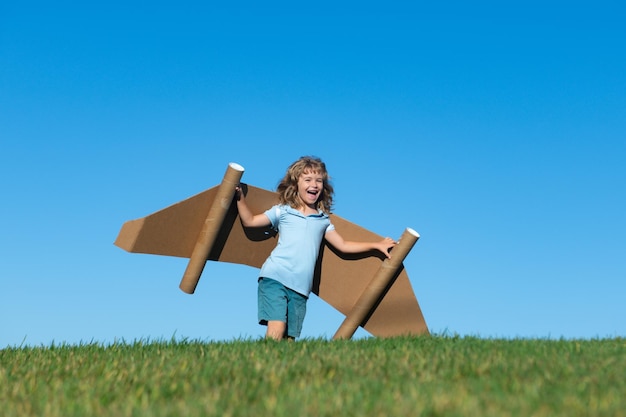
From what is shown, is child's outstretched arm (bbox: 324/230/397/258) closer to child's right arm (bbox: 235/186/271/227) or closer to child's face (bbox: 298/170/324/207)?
child's face (bbox: 298/170/324/207)

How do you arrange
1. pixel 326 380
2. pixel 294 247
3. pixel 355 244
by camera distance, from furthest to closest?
pixel 355 244, pixel 294 247, pixel 326 380

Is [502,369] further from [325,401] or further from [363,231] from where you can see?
[363,231]

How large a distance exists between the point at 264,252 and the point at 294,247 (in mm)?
709

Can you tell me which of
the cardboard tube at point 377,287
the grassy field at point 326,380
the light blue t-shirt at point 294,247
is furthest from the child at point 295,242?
the grassy field at point 326,380

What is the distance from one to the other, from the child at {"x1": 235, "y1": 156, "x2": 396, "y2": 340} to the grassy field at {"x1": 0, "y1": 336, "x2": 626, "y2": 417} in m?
1.06

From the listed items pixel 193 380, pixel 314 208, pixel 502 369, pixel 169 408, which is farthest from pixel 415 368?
pixel 314 208

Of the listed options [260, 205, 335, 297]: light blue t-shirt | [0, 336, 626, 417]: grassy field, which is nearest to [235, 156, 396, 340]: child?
[260, 205, 335, 297]: light blue t-shirt

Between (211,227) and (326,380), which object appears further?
(211,227)

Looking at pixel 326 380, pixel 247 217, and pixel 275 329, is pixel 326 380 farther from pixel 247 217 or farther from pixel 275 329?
pixel 247 217

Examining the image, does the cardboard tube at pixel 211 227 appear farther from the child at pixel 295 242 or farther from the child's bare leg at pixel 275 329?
the child's bare leg at pixel 275 329

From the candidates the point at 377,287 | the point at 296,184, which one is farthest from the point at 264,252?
the point at 377,287

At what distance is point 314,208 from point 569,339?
3.01 meters

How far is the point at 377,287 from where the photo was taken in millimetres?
8359

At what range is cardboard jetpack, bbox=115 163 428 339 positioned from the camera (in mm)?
7949
